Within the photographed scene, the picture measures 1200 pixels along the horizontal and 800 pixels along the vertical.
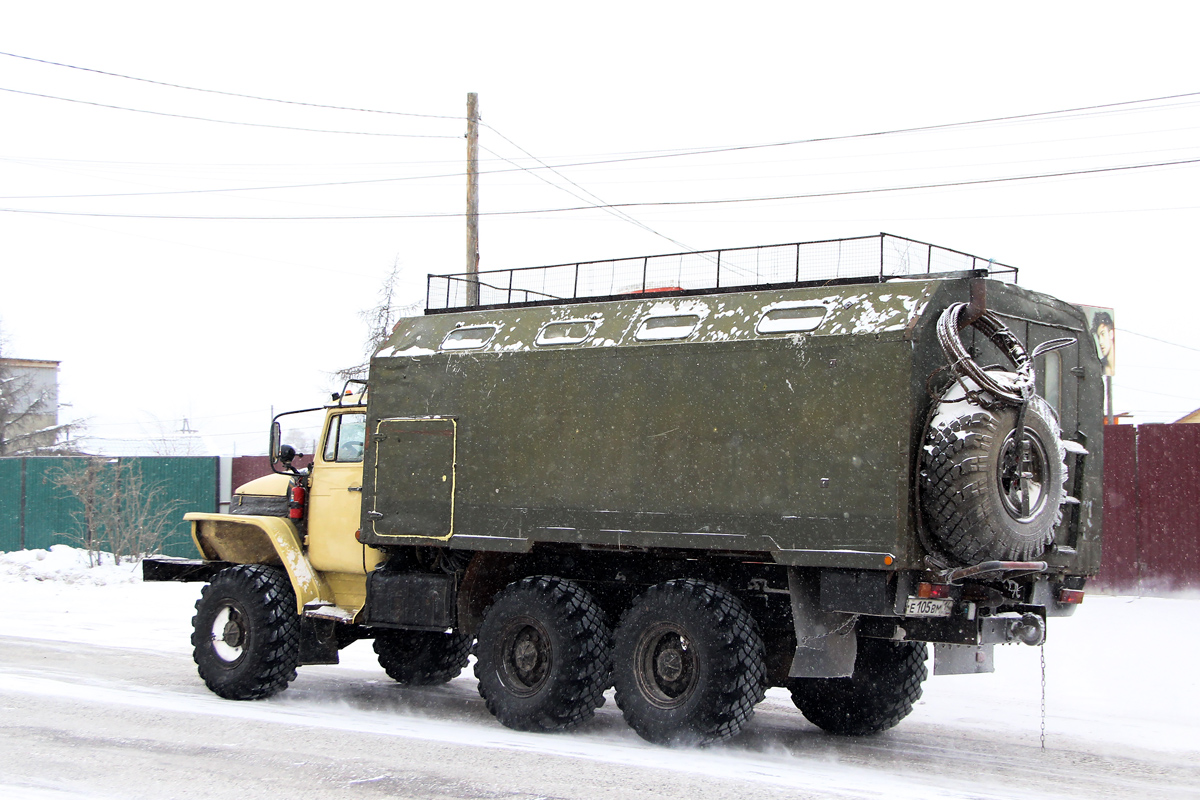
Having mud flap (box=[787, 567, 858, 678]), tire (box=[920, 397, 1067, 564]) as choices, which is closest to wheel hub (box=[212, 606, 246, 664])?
mud flap (box=[787, 567, 858, 678])

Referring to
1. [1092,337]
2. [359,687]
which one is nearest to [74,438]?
[359,687]

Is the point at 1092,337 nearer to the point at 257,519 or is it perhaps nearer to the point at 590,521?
the point at 590,521

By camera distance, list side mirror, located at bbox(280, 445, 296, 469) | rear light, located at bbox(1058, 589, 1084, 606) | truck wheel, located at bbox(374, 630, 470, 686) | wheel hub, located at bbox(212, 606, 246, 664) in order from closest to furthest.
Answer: rear light, located at bbox(1058, 589, 1084, 606) < wheel hub, located at bbox(212, 606, 246, 664) < side mirror, located at bbox(280, 445, 296, 469) < truck wheel, located at bbox(374, 630, 470, 686)

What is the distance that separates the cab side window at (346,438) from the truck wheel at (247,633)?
1.23 m

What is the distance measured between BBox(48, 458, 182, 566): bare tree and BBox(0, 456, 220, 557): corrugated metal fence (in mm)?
169

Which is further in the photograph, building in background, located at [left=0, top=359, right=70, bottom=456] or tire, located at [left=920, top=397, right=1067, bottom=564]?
building in background, located at [left=0, top=359, right=70, bottom=456]

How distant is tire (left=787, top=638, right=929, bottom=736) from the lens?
948 cm

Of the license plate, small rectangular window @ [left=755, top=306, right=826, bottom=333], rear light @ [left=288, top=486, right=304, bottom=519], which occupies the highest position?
small rectangular window @ [left=755, top=306, right=826, bottom=333]

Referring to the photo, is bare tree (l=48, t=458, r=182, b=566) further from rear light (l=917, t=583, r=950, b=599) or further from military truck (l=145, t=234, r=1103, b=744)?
rear light (l=917, t=583, r=950, b=599)

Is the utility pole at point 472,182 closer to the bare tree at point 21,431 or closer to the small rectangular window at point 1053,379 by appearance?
the small rectangular window at point 1053,379

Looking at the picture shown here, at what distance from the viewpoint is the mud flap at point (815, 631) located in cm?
A: 805

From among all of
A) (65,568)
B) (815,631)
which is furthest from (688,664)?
(65,568)

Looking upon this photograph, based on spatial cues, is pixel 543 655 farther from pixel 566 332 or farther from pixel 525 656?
pixel 566 332

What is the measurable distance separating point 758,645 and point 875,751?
142 cm
